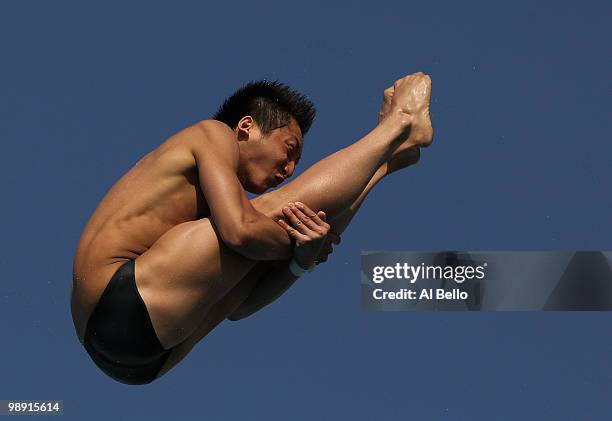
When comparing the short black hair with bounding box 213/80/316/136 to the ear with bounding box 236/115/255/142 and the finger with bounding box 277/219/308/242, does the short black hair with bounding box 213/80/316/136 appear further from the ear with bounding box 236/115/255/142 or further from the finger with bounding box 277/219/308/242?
the finger with bounding box 277/219/308/242

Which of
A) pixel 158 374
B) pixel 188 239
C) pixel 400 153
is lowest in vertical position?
pixel 158 374

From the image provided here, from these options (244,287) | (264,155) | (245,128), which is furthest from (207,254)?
(245,128)

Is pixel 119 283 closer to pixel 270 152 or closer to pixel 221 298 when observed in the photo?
pixel 221 298

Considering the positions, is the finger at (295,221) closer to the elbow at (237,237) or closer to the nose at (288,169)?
the elbow at (237,237)

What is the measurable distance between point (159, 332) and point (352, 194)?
109cm

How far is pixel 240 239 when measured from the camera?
5098 mm

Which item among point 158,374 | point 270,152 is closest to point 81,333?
point 158,374

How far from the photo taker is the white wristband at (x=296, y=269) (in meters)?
5.59

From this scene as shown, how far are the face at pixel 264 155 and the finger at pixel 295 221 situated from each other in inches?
22.6

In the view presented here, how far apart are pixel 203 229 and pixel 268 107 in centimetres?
98

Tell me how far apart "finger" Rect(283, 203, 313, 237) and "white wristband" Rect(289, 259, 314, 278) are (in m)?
0.33

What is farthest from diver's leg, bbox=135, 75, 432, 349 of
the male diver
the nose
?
the nose

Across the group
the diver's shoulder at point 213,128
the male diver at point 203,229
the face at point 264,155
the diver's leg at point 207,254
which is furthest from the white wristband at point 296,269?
the diver's shoulder at point 213,128

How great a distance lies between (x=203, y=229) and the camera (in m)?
5.23
